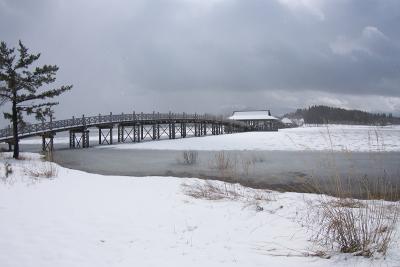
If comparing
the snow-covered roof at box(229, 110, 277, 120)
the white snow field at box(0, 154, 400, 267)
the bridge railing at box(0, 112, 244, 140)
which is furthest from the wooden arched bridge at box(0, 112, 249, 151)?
the snow-covered roof at box(229, 110, 277, 120)

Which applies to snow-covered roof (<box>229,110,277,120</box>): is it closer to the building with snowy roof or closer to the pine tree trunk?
the building with snowy roof

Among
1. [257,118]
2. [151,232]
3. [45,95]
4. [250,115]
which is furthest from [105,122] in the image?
[250,115]

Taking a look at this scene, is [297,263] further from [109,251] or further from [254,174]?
[254,174]

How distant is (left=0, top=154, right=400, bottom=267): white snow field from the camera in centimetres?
456

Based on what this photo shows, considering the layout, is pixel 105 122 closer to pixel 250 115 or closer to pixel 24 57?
pixel 24 57

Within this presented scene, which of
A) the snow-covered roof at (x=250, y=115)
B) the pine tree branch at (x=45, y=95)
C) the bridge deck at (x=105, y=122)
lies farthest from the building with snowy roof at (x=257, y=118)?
the pine tree branch at (x=45, y=95)

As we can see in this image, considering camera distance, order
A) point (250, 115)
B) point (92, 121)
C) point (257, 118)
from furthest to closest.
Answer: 1. point (250, 115)
2. point (257, 118)
3. point (92, 121)

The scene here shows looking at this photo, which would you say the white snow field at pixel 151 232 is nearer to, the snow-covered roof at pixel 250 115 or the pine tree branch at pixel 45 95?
the pine tree branch at pixel 45 95

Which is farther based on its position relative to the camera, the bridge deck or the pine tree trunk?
the bridge deck

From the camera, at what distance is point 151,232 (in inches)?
236

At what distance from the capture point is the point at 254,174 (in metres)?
16.3

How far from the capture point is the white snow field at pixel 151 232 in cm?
456

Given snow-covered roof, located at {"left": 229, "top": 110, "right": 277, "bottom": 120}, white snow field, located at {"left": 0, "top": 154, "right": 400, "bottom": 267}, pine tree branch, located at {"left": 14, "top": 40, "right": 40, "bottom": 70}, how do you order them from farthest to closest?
snow-covered roof, located at {"left": 229, "top": 110, "right": 277, "bottom": 120} < pine tree branch, located at {"left": 14, "top": 40, "right": 40, "bottom": 70} < white snow field, located at {"left": 0, "top": 154, "right": 400, "bottom": 267}

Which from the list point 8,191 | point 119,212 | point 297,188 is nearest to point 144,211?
point 119,212
